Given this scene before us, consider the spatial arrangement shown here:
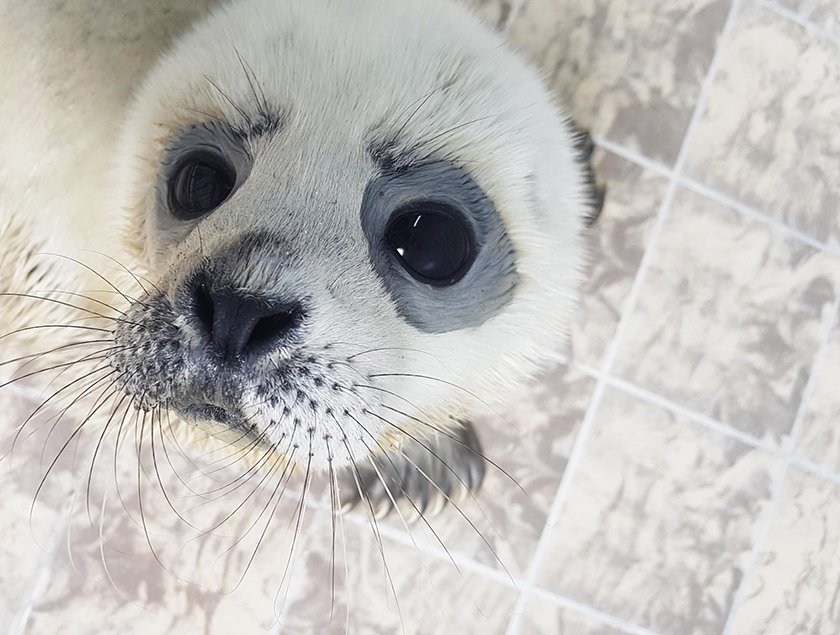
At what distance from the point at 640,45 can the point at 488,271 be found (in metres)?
0.74

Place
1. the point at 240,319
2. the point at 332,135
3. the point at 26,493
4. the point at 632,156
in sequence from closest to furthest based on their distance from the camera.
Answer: the point at 240,319 < the point at 332,135 < the point at 26,493 < the point at 632,156

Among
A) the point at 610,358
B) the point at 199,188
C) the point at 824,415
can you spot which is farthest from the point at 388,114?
the point at 824,415

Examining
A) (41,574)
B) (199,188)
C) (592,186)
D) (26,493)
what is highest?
(592,186)

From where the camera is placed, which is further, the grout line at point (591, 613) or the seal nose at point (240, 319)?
the grout line at point (591, 613)

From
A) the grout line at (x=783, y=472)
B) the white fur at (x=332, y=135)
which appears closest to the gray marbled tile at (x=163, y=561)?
the white fur at (x=332, y=135)

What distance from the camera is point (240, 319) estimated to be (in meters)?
0.57

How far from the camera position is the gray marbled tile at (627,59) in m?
1.25

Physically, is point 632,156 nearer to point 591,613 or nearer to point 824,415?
point 824,415

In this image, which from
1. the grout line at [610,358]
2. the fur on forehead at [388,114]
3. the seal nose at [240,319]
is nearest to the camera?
the seal nose at [240,319]

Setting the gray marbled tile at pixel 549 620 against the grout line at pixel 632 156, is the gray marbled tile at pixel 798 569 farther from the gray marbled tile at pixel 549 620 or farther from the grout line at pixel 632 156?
the grout line at pixel 632 156

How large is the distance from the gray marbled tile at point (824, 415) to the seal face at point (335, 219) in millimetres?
765

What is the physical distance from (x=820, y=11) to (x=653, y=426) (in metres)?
0.84

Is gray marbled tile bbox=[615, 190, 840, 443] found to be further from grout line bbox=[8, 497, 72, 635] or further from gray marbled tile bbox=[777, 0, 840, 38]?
grout line bbox=[8, 497, 72, 635]

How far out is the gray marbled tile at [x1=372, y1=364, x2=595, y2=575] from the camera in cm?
125
